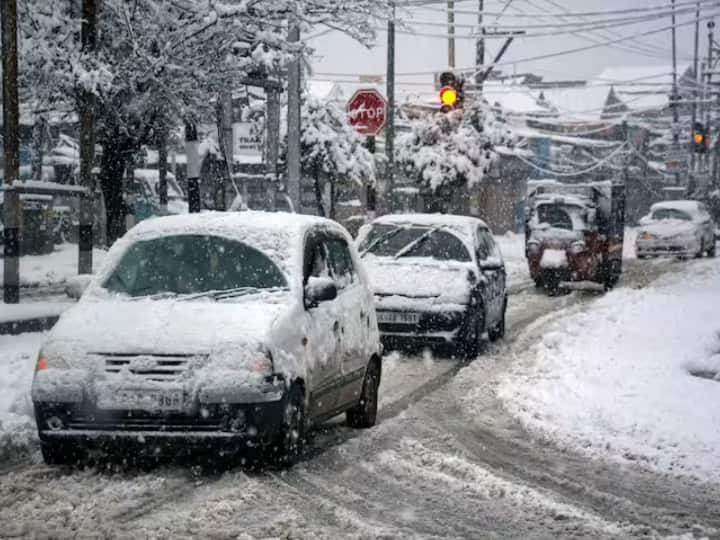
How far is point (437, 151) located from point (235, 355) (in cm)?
3041

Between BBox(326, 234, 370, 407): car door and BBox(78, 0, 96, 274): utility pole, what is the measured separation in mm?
6279

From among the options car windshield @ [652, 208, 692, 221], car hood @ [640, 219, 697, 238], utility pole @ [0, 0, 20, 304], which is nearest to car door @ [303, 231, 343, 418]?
utility pole @ [0, 0, 20, 304]

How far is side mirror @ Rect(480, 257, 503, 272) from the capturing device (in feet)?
45.4

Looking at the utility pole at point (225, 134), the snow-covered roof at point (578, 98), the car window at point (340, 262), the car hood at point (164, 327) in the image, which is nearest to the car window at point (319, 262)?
the car window at point (340, 262)

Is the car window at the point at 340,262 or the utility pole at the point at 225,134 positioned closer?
the car window at the point at 340,262

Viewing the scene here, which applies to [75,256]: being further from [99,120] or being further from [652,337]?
[652,337]

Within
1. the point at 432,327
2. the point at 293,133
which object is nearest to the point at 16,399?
the point at 432,327

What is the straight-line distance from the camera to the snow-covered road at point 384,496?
5.81 meters

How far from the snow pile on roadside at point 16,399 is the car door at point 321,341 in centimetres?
203

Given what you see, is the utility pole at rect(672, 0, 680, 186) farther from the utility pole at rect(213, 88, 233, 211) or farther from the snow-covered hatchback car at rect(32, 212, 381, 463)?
the snow-covered hatchback car at rect(32, 212, 381, 463)

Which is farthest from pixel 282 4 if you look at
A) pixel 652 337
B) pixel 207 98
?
pixel 652 337

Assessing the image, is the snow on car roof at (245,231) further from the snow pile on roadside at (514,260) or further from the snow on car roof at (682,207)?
the snow on car roof at (682,207)

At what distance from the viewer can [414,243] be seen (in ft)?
46.1

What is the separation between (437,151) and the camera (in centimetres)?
3659
